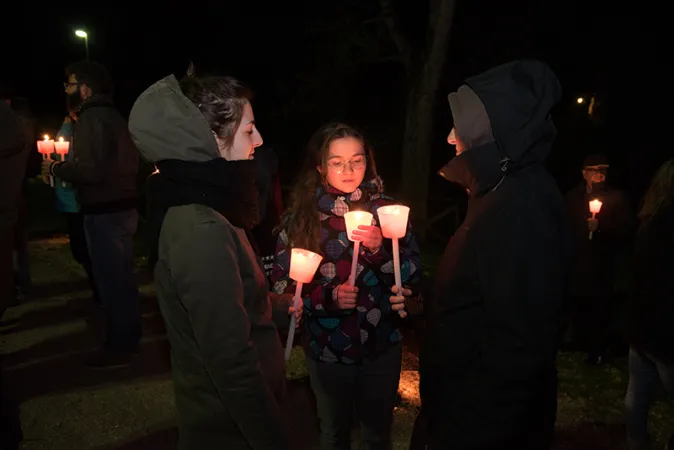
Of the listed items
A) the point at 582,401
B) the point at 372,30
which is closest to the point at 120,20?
the point at 372,30

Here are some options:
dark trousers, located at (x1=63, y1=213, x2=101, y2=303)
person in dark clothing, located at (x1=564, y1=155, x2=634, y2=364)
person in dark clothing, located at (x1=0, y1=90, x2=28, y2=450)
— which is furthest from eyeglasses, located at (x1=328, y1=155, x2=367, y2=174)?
dark trousers, located at (x1=63, y1=213, x2=101, y2=303)

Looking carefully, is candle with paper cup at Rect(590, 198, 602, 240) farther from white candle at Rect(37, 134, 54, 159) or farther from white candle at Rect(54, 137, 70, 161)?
white candle at Rect(37, 134, 54, 159)

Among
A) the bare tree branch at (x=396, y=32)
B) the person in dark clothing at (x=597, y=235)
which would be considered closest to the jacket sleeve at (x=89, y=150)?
the person in dark clothing at (x=597, y=235)

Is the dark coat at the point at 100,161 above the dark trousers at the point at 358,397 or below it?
above

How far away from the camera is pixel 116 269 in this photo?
5227mm

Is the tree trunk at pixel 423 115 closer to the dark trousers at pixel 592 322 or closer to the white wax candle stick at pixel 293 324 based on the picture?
the dark trousers at pixel 592 322

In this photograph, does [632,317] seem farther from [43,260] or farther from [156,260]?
[43,260]

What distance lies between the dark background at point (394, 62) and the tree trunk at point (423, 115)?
6.66ft

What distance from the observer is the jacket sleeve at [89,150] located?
497 cm

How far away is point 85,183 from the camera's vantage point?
5.04m

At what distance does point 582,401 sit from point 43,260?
8.90 m

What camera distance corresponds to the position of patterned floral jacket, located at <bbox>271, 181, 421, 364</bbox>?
126 inches

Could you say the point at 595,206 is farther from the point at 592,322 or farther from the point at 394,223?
the point at 394,223

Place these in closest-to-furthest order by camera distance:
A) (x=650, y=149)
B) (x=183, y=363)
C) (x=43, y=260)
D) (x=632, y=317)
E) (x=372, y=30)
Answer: (x=183, y=363)
(x=632, y=317)
(x=43, y=260)
(x=372, y=30)
(x=650, y=149)
